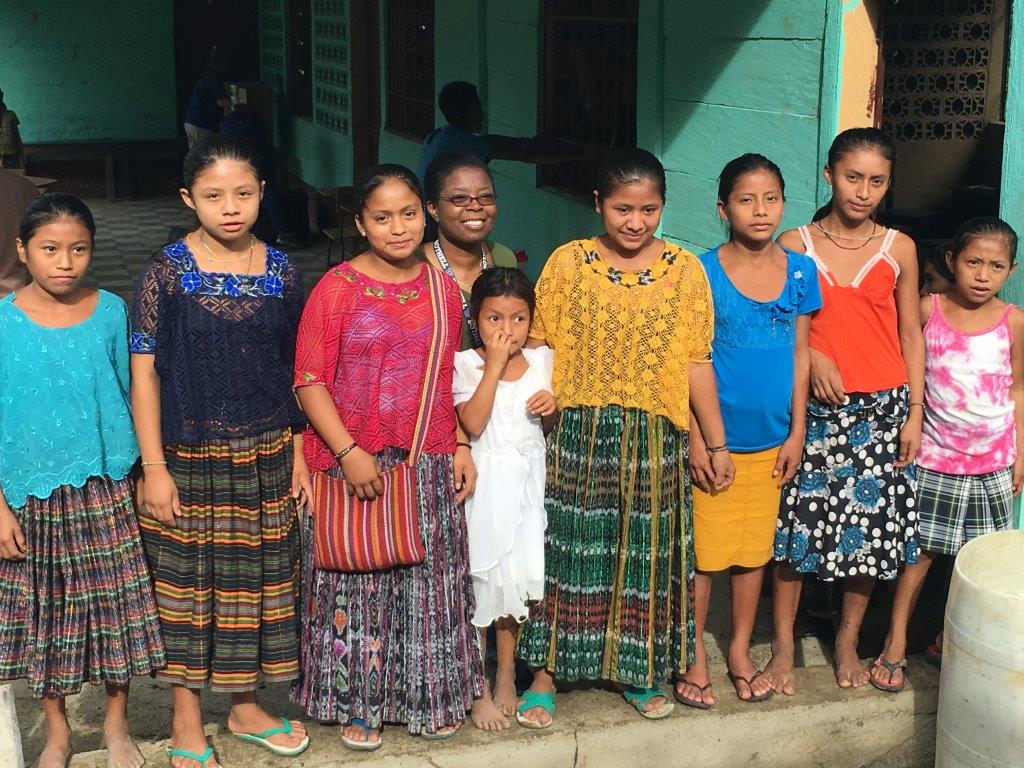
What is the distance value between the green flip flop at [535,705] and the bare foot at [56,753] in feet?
3.78

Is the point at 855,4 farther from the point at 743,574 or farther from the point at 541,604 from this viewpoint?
the point at 541,604

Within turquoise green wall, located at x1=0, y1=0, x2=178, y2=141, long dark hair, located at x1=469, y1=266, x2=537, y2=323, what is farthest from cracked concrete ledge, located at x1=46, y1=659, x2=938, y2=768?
turquoise green wall, located at x1=0, y1=0, x2=178, y2=141

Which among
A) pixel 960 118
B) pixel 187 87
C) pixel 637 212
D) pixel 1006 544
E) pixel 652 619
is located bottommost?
pixel 652 619

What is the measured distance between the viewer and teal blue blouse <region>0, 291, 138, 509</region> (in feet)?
9.21

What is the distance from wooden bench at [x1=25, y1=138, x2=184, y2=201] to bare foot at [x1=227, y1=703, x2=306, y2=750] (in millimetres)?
11926

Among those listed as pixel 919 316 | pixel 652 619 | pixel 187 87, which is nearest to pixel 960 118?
pixel 919 316

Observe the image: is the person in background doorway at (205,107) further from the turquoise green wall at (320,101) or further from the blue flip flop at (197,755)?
the blue flip flop at (197,755)

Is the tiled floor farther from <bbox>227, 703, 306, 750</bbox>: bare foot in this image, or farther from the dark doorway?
<bbox>227, 703, 306, 750</bbox>: bare foot

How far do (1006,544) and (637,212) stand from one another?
1.31 metres

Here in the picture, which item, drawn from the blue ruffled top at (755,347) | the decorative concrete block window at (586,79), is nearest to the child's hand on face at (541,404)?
the blue ruffled top at (755,347)

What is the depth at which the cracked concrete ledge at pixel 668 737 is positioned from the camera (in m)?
3.13

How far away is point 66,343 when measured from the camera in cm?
283

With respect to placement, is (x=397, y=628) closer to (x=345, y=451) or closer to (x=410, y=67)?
(x=345, y=451)

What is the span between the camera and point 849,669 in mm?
3564
